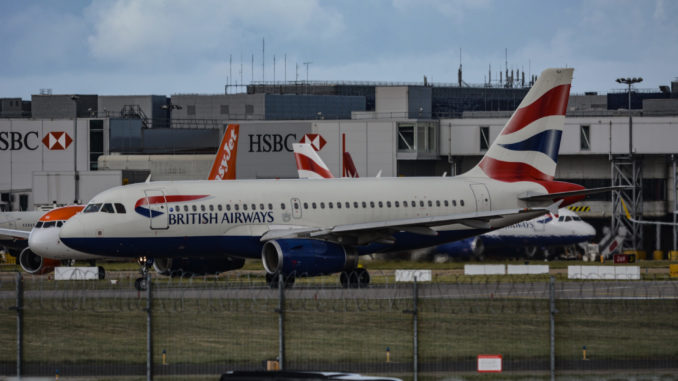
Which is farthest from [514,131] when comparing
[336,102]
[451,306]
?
[336,102]

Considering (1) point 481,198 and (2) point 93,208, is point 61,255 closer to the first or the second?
(2) point 93,208

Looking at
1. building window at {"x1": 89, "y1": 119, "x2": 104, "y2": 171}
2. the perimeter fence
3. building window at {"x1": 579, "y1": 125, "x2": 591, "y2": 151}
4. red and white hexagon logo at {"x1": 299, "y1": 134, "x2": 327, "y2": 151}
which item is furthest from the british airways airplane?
building window at {"x1": 89, "y1": 119, "x2": 104, "y2": 171}

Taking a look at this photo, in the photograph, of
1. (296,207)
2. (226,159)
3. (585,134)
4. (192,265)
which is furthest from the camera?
(585,134)

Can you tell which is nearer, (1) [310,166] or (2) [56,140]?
(1) [310,166]

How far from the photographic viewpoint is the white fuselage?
4328 cm

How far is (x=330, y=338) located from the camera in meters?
25.8

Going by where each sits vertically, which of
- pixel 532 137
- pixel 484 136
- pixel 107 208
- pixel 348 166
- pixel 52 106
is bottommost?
pixel 107 208

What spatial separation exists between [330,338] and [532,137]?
27.7 meters

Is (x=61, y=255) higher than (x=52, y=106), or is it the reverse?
(x=52, y=106)

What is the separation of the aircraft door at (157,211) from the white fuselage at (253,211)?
39mm

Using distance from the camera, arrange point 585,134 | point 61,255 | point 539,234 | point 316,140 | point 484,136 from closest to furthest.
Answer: point 61,255
point 539,234
point 585,134
point 316,140
point 484,136

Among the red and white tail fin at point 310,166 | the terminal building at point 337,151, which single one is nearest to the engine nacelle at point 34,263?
the red and white tail fin at point 310,166

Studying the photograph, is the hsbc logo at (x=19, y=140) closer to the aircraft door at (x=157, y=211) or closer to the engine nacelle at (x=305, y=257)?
the aircraft door at (x=157, y=211)

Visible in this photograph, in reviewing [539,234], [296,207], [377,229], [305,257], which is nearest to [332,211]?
[296,207]
